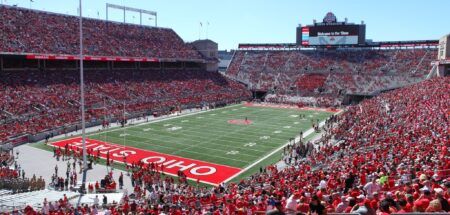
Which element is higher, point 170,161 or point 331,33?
point 331,33

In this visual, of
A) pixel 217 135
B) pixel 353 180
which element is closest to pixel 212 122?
pixel 217 135

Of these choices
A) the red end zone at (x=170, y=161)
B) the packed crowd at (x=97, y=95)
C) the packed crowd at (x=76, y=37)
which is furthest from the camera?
the packed crowd at (x=76, y=37)

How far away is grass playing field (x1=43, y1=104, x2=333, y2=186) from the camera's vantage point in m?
25.0

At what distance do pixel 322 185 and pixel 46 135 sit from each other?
25036mm

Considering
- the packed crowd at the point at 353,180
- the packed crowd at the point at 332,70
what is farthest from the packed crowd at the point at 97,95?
the packed crowd at the point at 353,180

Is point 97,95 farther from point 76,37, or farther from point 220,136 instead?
point 220,136

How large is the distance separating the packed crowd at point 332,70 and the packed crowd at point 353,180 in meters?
26.0

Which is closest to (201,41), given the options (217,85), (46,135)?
(217,85)

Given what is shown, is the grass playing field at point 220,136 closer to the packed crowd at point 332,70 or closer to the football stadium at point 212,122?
the football stadium at point 212,122

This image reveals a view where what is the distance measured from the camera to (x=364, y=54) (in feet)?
201

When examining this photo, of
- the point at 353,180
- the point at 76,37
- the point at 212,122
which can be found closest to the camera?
the point at 353,180

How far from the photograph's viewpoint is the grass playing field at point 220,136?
82.1 ft

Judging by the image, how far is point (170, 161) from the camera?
2366 centimetres

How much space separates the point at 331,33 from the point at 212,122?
32.8 metres
